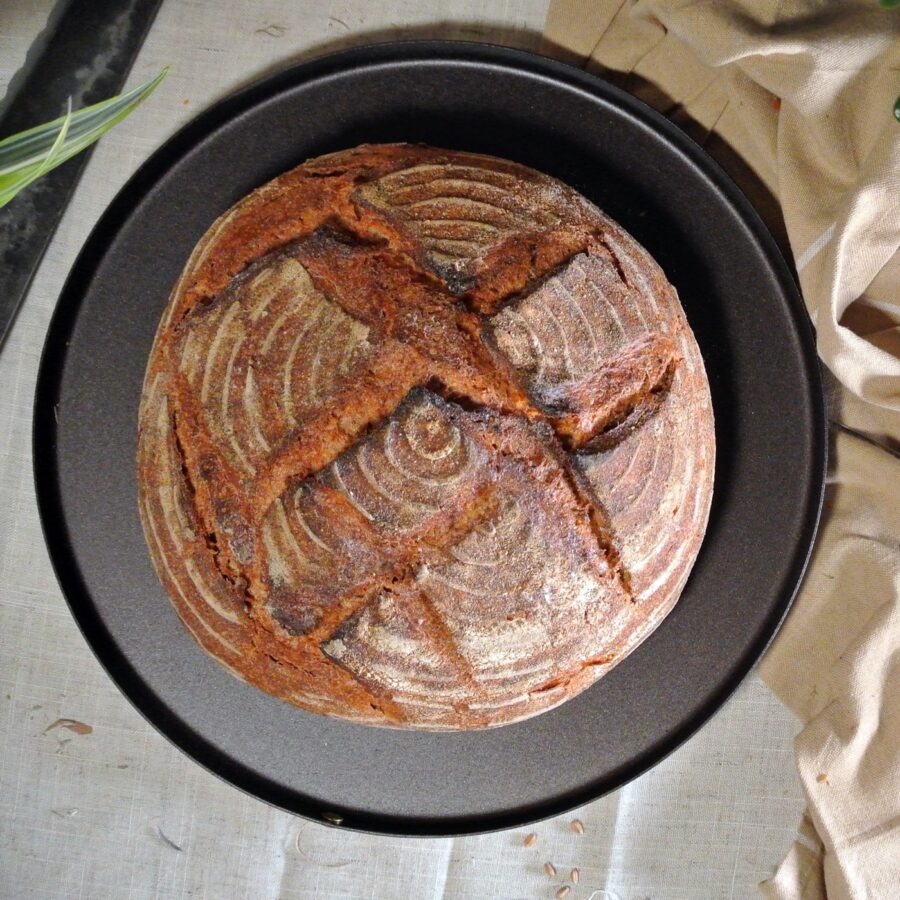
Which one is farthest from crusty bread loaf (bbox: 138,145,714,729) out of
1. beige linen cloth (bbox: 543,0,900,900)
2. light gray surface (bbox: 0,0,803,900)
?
light gray surface (bbox: 0,0,803,900)

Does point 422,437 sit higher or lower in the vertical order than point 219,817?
higher

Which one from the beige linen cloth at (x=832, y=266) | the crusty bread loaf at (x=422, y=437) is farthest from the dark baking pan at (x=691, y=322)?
the crusty bread loaf at (x=422, y=437)

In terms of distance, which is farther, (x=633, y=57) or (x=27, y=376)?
(x=27, y=376)

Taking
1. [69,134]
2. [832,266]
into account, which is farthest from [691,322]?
[69,134]

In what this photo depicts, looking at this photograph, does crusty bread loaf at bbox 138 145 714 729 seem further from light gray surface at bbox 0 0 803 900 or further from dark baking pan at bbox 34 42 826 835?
light gray surface at bbox 0 0 803 900

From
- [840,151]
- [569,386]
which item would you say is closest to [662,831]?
[569,386]

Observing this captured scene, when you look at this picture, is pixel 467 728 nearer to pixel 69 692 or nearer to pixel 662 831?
pixel 662 831

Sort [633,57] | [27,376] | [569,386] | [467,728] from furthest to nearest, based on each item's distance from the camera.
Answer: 1. [27,376]
2. [633,57]
3. [467,728]
4. [569,386]

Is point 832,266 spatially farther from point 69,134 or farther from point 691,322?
point 69,134
